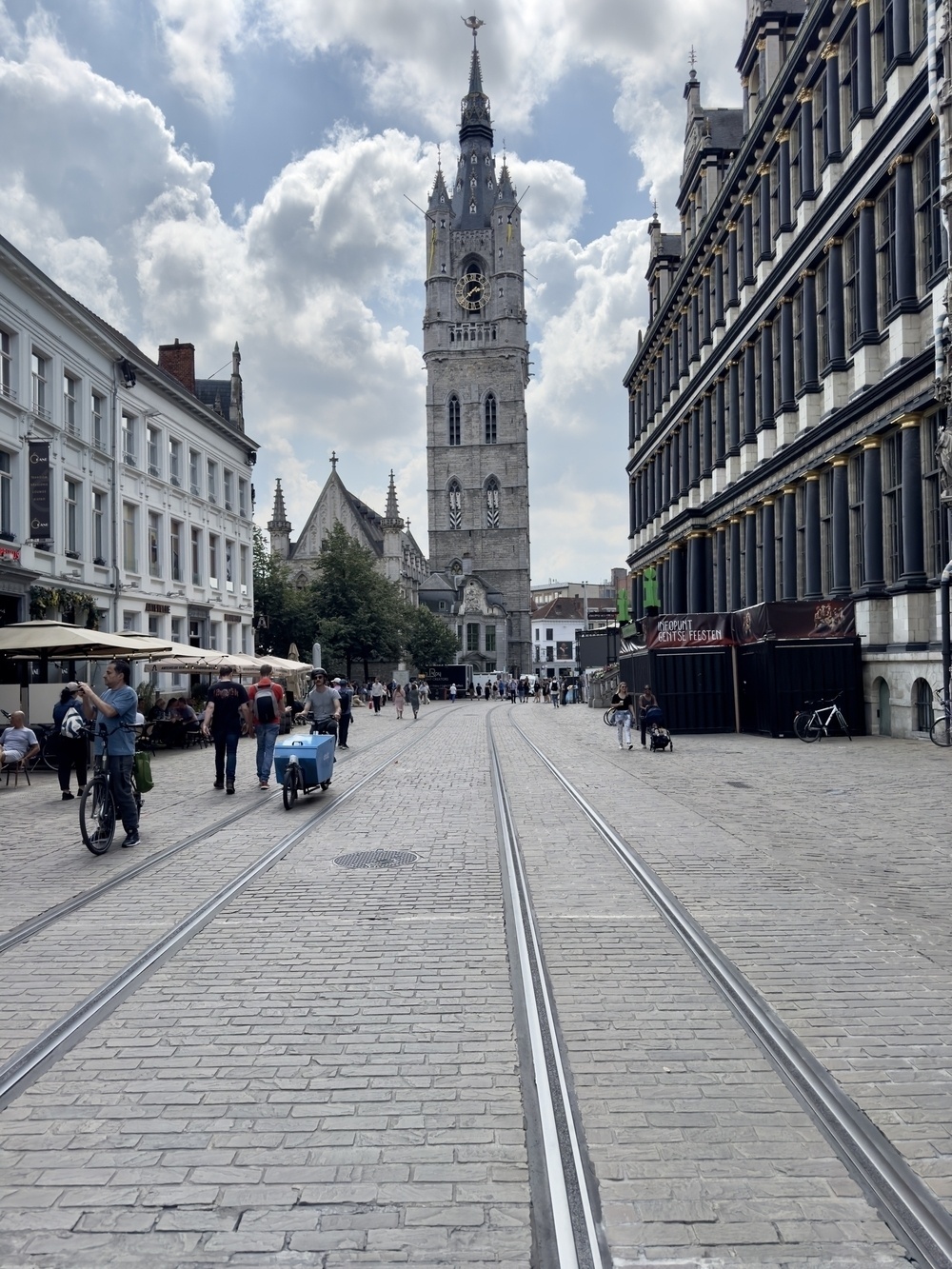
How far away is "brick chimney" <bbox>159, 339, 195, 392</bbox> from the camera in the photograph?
128 feet

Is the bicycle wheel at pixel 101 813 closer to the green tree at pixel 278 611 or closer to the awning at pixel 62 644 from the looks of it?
the awning at pixel 62 644

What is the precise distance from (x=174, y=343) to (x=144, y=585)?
11.6m

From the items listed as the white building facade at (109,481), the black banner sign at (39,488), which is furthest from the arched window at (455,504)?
the black banner sign at (39,488)

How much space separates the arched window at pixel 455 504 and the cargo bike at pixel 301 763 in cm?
10278

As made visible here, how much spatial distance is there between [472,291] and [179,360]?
267 feet

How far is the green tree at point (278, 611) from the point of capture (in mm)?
57719

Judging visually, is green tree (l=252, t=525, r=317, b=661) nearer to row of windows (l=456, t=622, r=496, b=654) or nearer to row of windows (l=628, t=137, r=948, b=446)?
row of windows (l=628, t=137, r=948, b=446)

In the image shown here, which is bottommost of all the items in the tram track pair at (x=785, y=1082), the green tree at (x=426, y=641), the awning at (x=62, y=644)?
the tram track pair at (x=785, y=1082)

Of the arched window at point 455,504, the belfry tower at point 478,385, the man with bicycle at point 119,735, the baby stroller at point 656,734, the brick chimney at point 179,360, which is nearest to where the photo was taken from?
the man with bicycle at point 119,735

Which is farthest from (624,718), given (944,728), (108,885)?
(108,885)

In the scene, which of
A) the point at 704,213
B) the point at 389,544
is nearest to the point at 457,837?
the point at 704,213

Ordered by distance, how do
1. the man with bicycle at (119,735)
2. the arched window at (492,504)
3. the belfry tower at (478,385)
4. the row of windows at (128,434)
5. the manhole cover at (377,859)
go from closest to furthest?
the manhole cover at (377,859)
the man with bicycle at (119,735)
the row of windows at (128,434)
the belfry tower at (478,385)
the arched window at (492,504)

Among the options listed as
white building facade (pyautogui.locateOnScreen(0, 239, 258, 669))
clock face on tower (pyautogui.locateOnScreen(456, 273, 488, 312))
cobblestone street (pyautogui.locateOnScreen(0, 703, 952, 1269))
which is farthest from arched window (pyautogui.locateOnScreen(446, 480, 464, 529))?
cobblestone street (pyautogui.locateOnScreen(0, 703, 952, 1269))

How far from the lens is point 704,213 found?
4103 cm
